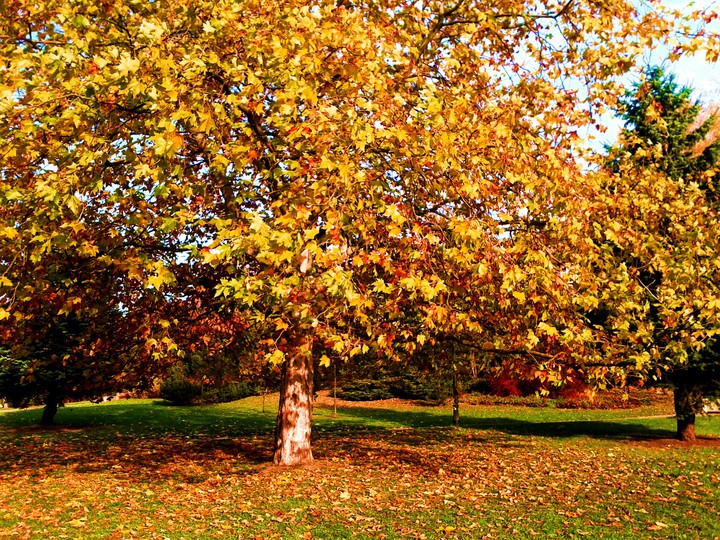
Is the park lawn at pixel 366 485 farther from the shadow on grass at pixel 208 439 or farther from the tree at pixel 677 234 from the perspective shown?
the tree at pixel 677 234

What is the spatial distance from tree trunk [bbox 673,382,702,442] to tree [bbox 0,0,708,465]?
28.5 ft

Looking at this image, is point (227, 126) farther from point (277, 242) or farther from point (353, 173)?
point (277, 242)

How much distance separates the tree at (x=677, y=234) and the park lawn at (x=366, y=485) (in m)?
2.43

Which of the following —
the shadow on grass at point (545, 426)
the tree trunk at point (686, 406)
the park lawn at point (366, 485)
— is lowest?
the shadow on grass at point (545, 426)

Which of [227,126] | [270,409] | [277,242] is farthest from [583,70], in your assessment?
[270,409]

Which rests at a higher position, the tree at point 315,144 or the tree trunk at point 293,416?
the tree at point 315,144

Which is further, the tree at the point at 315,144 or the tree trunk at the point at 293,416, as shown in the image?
the tree trunk at the point at 293,416

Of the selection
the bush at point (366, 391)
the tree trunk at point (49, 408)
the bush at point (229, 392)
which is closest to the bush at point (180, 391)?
the bush at point (229, 392)

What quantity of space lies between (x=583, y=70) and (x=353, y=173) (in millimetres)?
6005

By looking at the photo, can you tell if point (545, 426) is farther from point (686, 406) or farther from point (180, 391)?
point (180, 391)

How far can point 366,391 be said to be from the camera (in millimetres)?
35875

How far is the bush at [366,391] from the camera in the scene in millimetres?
35750

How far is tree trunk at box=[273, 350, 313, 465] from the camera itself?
11.7 m

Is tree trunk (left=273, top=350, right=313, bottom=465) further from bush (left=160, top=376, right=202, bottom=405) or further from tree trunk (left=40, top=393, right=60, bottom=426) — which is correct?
bush (left=160, top=376, right=202, bottom=405)
